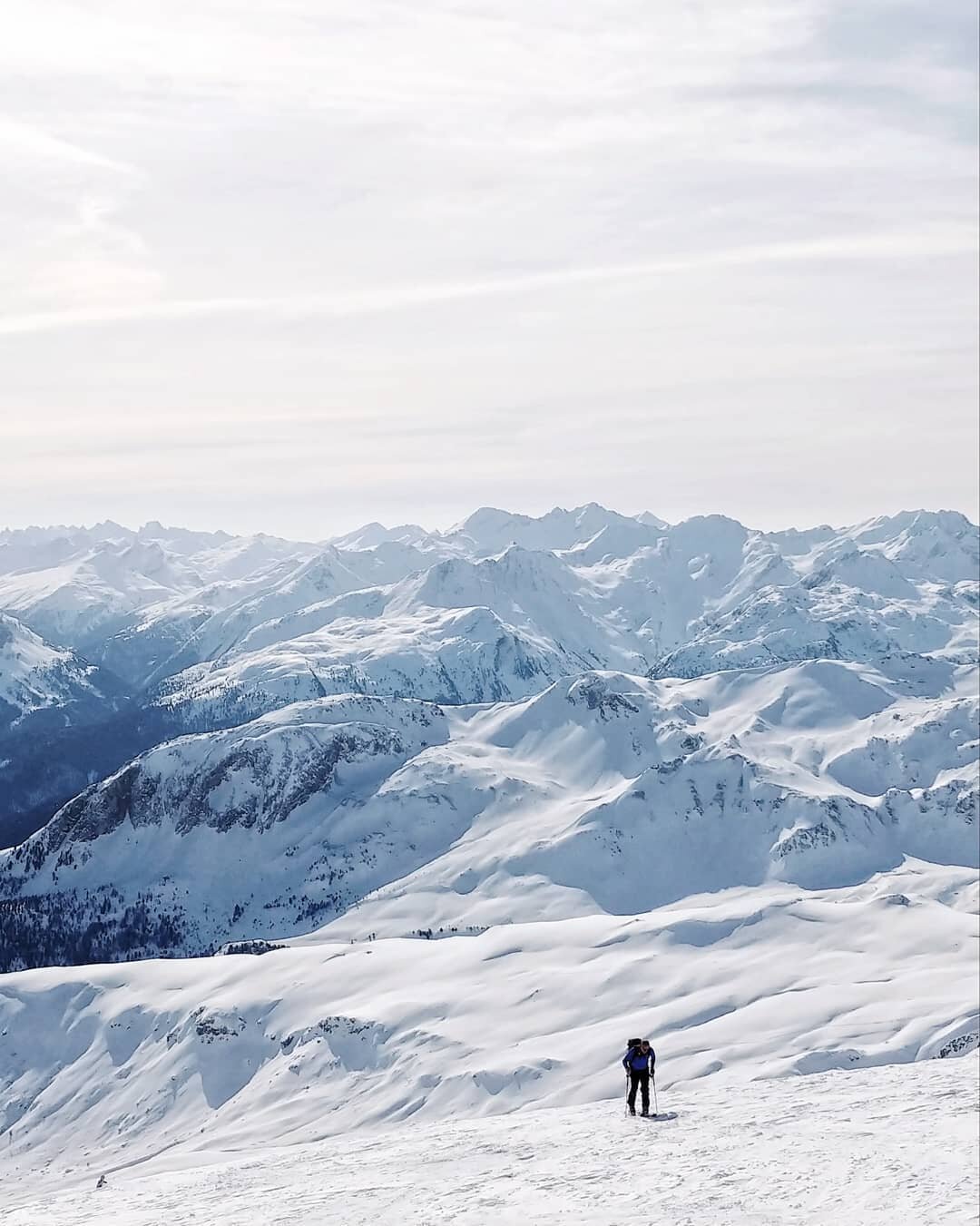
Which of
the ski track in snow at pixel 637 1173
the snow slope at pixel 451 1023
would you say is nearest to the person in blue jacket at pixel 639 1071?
the ski track in snow at pixel 637 1173

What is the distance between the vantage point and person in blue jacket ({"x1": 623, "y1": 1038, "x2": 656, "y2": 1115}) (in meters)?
37.8

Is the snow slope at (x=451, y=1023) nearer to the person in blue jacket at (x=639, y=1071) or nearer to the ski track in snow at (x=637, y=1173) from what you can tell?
the person in blue jacket at (x=639, y=1071)

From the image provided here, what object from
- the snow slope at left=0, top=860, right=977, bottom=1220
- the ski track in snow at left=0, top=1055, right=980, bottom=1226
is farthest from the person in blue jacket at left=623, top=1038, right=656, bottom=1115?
the snow slope at left=0, top=860, right=977, bottom=1220

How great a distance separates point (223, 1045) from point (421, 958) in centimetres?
2947

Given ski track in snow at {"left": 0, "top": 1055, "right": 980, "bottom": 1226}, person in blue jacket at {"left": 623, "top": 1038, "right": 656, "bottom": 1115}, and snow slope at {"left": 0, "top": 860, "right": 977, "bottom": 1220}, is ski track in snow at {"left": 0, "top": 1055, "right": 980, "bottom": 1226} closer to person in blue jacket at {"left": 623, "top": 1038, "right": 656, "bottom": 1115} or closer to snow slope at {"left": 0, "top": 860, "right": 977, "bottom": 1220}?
person in blue jacket at {"left": 623, "top": 1038, "right": 656, "bottom": 1115}

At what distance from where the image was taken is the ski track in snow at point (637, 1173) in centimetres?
2541

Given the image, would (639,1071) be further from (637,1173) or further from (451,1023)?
(451,1023)

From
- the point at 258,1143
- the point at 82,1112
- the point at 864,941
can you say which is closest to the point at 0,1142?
the point at 82,1112

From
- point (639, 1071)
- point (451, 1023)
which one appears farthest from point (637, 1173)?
point (451, 1023)

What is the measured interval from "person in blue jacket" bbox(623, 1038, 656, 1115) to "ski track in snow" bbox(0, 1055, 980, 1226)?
91cm

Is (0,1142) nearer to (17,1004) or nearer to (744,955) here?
(17,1004)

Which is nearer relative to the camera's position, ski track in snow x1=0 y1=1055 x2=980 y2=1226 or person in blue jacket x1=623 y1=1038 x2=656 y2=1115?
ski track in snow x1=0 y1=1055 x2=980 y2=1226

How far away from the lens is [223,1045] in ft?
500

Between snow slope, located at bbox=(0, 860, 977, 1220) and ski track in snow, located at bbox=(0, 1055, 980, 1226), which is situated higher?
ski track in snow, located at bbox=(0, 1055, 980, 1226)
